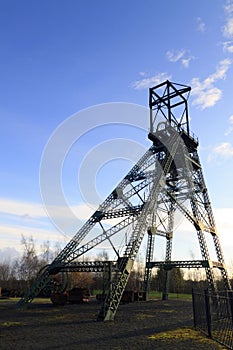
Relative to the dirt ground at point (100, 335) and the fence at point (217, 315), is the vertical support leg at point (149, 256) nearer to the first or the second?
the dirt ground at point (100, 335)

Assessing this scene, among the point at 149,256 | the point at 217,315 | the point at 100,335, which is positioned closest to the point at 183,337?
the point at 217,315

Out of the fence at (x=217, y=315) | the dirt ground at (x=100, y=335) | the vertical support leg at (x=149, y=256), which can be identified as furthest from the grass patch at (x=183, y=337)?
the vertical support leg at (x=149, y=256)

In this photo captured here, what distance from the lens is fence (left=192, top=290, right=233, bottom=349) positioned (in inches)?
386

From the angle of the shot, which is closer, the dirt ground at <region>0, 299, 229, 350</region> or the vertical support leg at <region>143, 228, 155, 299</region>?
the dirt ground at <region>0, 299, 229, 350</region>

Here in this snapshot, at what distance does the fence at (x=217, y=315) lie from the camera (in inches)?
386

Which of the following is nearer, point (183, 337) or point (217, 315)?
point (183, 337)

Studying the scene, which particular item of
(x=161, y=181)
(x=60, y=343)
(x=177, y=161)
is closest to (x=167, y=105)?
(x=177, y=161)

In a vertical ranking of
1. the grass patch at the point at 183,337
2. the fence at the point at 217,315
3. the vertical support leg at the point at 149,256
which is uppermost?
the vertical support leg at the point at 149,256

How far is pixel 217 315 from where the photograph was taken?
12.8 meters

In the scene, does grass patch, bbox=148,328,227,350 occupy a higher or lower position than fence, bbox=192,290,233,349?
lower

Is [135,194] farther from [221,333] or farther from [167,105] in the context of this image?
[221,333]

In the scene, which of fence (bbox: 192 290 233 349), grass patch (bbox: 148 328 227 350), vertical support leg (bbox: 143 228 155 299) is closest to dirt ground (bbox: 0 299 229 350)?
grass patch (bbox: 148 328 227 350)

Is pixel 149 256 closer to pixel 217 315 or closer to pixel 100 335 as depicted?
pixel 217 315

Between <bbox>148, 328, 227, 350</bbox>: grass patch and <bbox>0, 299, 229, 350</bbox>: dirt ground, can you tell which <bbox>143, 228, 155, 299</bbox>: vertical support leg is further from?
<bbox>148, 328, 227, 350</bbox>: grass patch
